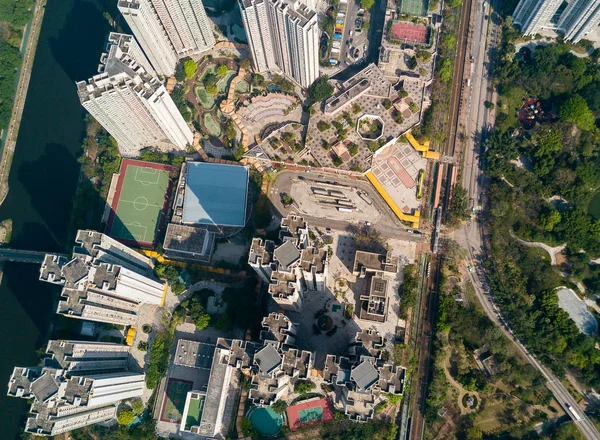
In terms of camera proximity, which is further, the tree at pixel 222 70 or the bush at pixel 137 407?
the tree at pixel 222 70

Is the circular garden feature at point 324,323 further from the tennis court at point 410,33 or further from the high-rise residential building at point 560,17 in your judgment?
the high-rise residential building at point 560,17

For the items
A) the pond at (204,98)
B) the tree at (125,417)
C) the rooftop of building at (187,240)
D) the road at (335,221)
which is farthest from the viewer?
the pond at (204,98)

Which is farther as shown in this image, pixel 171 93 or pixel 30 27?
pixel 30 27

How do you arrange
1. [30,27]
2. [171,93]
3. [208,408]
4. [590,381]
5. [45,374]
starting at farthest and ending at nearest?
[30,27] → [171,93] → [590,381] → [208,408] → [45,374]

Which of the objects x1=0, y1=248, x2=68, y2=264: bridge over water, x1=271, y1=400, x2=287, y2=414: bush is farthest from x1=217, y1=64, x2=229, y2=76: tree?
x1=271, y1=400, x2=287, y2=414: bush

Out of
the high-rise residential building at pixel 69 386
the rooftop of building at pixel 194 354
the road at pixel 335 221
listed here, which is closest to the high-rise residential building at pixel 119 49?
the road at pixel 335 221

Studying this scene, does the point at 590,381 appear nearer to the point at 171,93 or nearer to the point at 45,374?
the point at 45,374

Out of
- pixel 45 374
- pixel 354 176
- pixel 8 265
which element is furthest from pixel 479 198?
pixel 8 265
